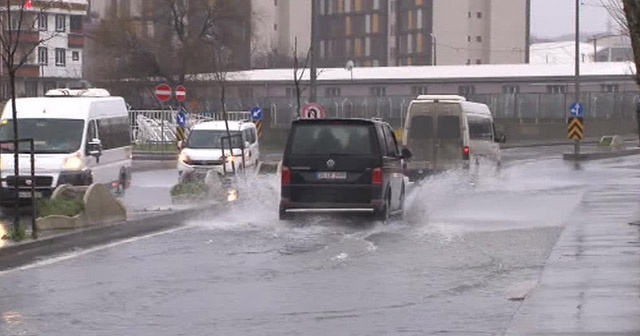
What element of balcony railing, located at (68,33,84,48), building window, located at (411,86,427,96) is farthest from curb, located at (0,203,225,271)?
balcony railing, located at (68,33,84,48)

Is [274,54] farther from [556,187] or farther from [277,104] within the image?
[556,187]

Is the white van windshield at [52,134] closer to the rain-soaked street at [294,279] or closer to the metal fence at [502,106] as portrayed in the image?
the rain-soaked street at [294,279]

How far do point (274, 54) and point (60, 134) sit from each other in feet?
295

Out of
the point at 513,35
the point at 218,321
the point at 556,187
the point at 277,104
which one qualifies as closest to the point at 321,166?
the point at 218,321

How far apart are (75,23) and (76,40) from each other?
4.36ft

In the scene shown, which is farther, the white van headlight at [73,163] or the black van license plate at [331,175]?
the white van headlight at [73,163]

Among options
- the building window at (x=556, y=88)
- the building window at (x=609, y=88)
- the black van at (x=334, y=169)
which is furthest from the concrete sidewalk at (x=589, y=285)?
the building window at (x=609, y=88)

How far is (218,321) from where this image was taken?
11.9 meters

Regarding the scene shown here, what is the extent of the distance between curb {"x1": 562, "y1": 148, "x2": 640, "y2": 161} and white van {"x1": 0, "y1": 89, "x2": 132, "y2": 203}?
30.9m

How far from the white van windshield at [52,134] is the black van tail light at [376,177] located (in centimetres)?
722

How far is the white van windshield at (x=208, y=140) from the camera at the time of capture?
35.7m

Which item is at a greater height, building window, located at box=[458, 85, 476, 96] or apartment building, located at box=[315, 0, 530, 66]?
apartment building, located at box=[315, 0, 530, 66]

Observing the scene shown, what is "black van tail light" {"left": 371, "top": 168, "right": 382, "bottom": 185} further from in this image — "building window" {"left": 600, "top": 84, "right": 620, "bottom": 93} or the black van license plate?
"building window" {"left": 600, "top": 84, "right": 620, "bottom": 93}

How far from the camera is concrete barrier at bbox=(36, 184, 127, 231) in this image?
1959 centimetres
